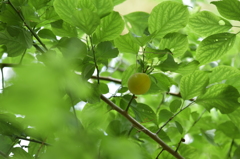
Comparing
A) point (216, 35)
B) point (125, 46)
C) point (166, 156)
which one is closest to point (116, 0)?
point (125, 46)

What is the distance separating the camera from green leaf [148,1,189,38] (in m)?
0.54

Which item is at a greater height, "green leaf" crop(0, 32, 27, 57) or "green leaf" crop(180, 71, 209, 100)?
"green leaf" crop(0, 32, 27, 57)

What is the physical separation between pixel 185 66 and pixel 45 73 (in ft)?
1.44

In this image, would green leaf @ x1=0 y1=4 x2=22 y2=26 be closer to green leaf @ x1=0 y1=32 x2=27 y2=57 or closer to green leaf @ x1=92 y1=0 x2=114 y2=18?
→ green leaf @ x1=0 y1=32 x2=27 y2=57

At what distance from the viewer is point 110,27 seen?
55cm

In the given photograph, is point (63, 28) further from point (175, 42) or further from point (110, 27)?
point (175, 42)

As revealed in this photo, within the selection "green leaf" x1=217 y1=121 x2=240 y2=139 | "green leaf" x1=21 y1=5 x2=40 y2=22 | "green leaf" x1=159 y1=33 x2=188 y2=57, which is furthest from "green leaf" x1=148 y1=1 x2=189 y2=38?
"green leaf" x1=217 y1=121 x2=240 y2=139

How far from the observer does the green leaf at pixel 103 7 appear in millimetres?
521

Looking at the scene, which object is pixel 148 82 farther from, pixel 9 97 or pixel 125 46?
pixel 9 97

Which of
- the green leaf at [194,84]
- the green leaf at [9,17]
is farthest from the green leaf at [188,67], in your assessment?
the green leaf at [9,17]

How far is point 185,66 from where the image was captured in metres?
0.57

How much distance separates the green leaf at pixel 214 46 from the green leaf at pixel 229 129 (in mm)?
242

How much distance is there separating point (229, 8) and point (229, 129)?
0.36 metres

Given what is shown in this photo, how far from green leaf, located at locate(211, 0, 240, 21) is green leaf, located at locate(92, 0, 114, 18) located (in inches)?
8.1
